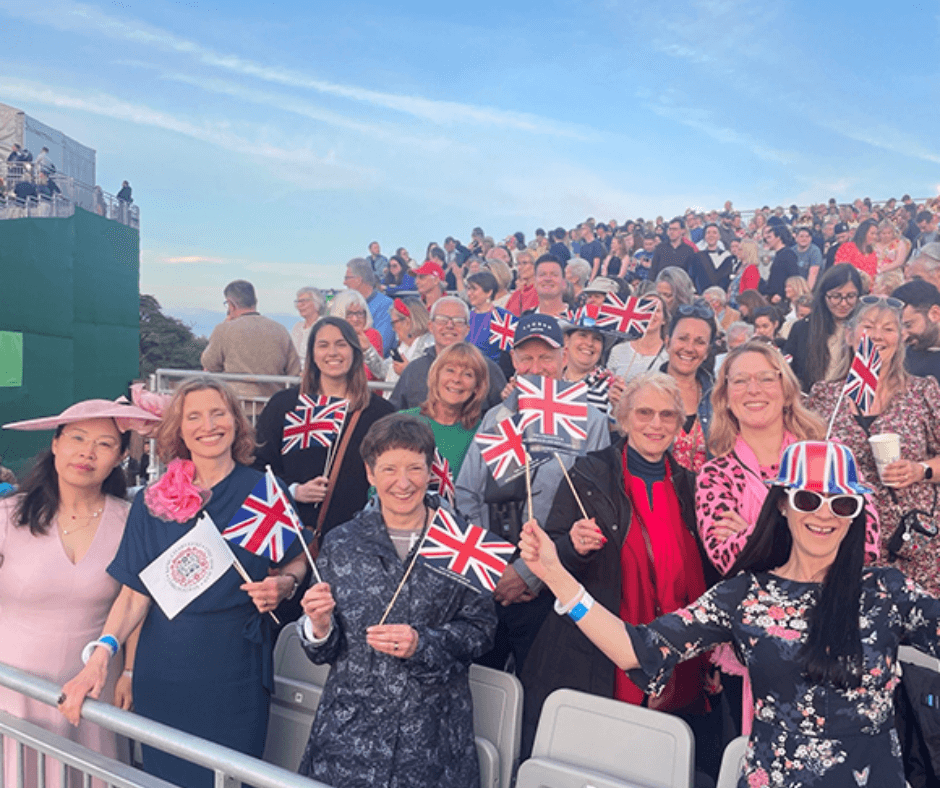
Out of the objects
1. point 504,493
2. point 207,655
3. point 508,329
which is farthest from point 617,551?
point 508,329

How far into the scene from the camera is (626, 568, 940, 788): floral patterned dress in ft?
7.04

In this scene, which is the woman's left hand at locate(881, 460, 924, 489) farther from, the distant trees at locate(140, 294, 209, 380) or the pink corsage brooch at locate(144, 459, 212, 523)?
the distant trees at locate(140, 294, 209, 380)

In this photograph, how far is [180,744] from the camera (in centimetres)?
216

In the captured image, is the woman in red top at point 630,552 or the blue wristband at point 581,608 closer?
the blue wristband at point 581,608

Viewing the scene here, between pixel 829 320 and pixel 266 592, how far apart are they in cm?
378

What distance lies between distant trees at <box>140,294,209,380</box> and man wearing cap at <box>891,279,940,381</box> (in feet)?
116

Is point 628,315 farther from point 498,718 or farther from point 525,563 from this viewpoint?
point 498,718

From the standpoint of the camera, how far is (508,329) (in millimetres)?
5969

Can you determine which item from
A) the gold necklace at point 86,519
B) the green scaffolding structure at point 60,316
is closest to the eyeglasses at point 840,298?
the gold necklace at point 86,519

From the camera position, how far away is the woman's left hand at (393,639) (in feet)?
8.63

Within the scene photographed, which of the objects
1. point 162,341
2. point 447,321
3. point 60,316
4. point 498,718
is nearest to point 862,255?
point 447,321

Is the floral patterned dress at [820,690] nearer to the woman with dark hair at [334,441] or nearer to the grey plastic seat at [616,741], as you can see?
the grey plastic seat at [616,741]

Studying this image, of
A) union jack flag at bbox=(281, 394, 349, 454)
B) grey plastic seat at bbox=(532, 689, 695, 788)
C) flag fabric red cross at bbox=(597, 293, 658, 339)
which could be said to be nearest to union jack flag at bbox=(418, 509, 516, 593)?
grey plastic seat at bbox=(532, 689, 695, 788)

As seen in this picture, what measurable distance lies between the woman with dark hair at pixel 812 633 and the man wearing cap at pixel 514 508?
42.0 inches
